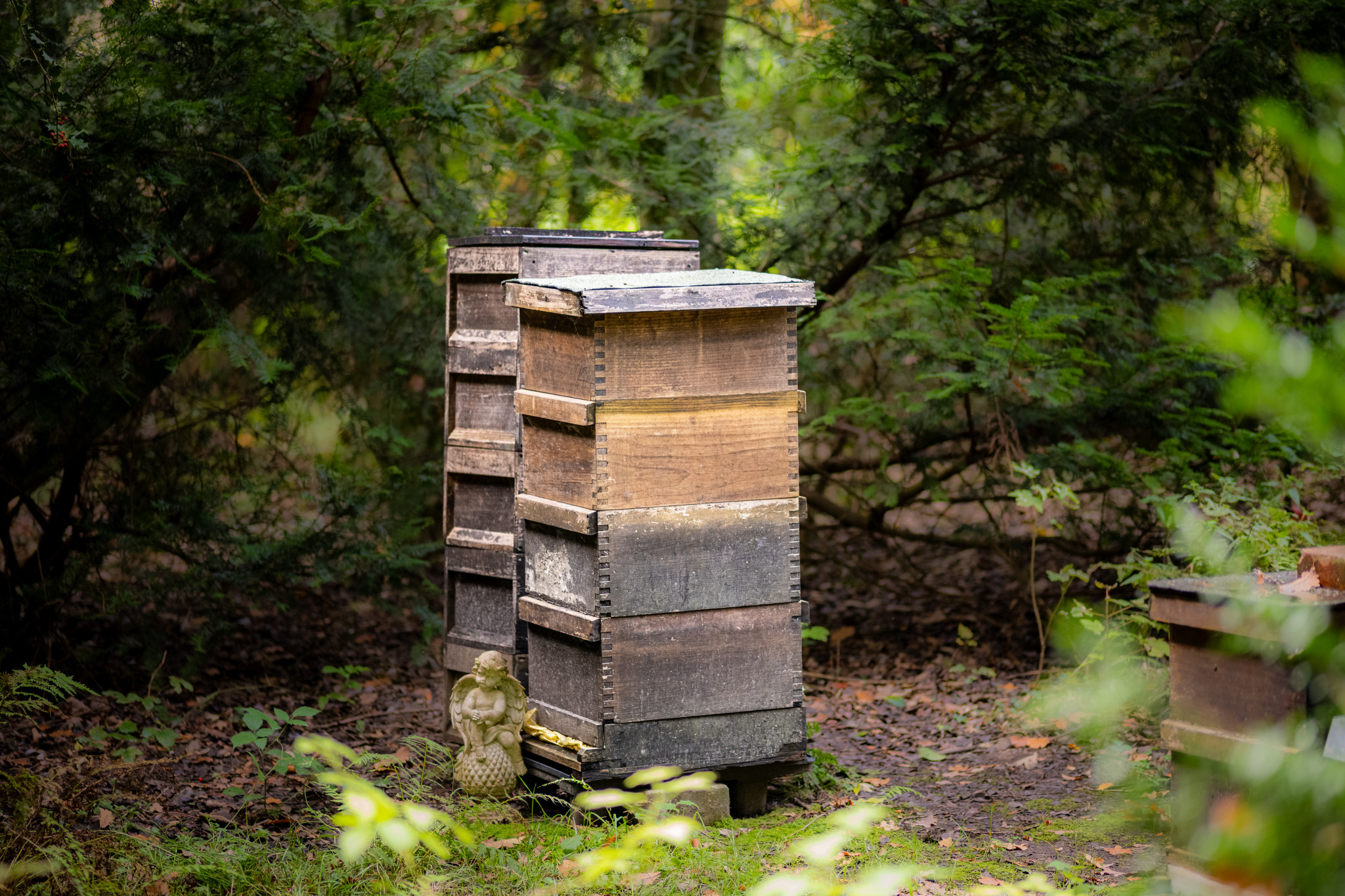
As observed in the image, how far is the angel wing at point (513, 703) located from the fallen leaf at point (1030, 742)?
99.2 inches

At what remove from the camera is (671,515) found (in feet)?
13.7

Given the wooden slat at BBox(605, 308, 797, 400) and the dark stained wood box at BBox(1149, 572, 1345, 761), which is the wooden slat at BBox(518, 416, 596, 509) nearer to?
the wooden slat at BBox(605, 308, 797, 400)

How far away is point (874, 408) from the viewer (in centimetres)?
690

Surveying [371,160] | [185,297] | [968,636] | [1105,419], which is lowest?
[968,636]

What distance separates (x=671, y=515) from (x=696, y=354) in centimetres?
64

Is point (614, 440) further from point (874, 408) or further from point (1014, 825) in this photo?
point (874, 408)

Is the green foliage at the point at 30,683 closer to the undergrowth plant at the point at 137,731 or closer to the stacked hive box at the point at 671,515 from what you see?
the undergrowth plant at the point at 137,731

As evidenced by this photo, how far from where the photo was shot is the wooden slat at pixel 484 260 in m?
4.82

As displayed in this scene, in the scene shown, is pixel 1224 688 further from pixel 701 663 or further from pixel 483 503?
pixel 483 503

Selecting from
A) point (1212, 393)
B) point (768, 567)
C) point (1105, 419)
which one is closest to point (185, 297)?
point (768, 567)

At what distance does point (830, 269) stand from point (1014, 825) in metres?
4.09

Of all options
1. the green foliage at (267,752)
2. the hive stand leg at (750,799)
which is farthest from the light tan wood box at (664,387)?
the green foliage at (267,752)

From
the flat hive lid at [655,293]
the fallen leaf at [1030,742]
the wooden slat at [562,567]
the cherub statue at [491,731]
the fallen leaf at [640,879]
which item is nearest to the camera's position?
the fallen leaf at [640,879]

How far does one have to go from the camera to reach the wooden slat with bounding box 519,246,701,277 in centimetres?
479
